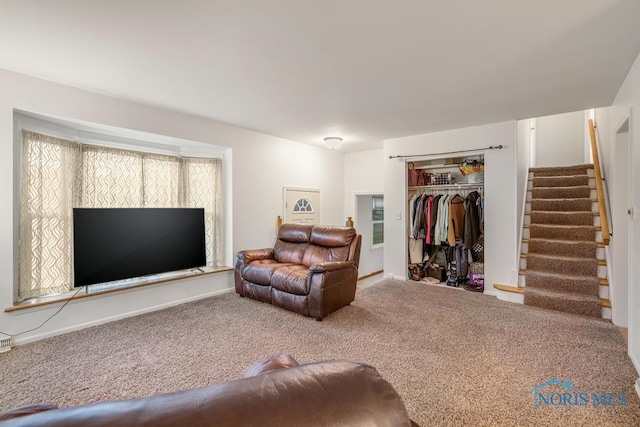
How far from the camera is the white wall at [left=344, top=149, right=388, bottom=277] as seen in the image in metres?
5.87

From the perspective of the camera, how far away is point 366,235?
262 inches

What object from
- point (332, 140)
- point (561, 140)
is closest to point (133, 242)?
point (332, 140)

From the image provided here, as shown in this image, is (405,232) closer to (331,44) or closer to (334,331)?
(334,331)

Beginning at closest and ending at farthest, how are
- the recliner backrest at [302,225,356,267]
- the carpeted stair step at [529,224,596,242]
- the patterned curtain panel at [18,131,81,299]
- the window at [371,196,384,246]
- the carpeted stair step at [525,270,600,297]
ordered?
the patterned curtain panel at [18,131,81,299] → the carpeted stair step at [525,270,600,297] → the recliner backrest at [302,225,356,267] → the carpeted stair step at [529,224,596,242] → the window at [371,196,384,246]

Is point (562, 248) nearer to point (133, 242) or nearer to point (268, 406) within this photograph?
point (268, 406)

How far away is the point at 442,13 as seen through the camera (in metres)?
1.76

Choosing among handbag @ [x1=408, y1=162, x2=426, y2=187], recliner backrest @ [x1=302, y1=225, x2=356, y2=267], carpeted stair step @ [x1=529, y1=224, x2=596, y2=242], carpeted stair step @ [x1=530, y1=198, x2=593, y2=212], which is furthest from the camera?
handbag @ [x1=408, y1=162, x2=426, y2=187]

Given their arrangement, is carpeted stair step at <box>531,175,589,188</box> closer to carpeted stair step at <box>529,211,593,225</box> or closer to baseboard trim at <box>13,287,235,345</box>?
carpeted stair step at <box>529,211,593,225</box>

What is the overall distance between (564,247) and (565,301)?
0.91 m

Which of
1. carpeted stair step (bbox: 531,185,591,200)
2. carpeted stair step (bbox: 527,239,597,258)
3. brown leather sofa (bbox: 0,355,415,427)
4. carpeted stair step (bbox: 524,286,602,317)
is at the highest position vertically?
carpeted stair step (bbox: 531,185,591,200)

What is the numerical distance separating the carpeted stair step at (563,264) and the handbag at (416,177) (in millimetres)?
1948

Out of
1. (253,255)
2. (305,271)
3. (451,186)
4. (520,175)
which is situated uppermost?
(520,175)

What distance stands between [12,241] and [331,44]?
10.8 feet

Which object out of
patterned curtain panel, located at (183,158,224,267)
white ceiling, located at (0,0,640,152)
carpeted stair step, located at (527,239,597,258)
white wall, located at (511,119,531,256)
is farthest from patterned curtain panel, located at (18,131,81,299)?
carpeted stair step, located at (527,239,597,258)
